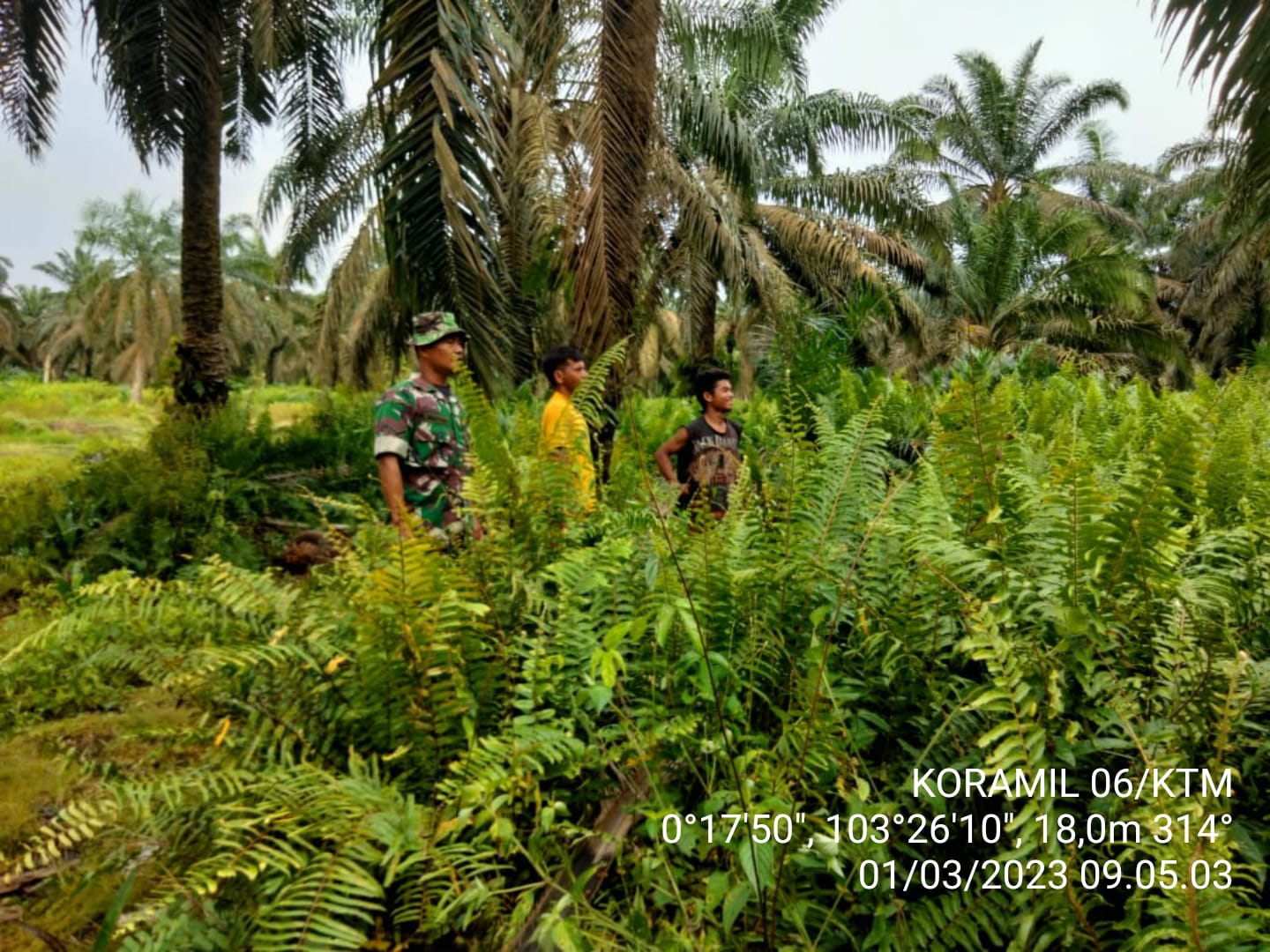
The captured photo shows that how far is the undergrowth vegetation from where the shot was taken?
136 centimetres

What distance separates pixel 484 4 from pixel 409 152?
1.68 meters

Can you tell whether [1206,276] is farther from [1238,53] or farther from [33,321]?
[33,321]

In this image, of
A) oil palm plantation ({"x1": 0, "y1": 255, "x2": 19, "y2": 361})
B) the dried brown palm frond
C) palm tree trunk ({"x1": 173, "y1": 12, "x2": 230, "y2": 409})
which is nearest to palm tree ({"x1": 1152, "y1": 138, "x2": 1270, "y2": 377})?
the dried brown palm frond

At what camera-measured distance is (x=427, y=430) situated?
3682 mm

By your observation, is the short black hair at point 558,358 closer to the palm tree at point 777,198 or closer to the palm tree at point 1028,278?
the palm tree at point 777,198

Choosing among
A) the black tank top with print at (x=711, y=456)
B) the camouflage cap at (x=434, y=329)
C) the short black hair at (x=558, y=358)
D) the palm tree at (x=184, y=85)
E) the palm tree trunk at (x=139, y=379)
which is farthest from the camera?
the palm tree trunk at (x=139, y=379)

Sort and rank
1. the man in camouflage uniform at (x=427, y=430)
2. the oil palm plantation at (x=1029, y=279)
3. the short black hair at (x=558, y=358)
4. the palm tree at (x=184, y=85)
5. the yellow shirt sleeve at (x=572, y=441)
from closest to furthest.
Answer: the yellow shirt sleeve at (x=572, y=441)
the man in camouflage uniform at (x=427, y=430)
the short black hair at (x=558, y=358)
the palm tree at (x=184, y=85)
the oil palm plantation at (x=1029, y=279)

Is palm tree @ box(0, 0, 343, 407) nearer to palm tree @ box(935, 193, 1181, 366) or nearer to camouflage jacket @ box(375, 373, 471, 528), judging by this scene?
camouflage jacket @ box(375, 373, 471, 528)

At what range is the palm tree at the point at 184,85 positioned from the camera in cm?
741

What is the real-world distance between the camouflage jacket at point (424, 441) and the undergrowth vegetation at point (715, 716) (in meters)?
1.32

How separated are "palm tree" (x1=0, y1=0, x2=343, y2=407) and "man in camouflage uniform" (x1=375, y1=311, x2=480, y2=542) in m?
5.52

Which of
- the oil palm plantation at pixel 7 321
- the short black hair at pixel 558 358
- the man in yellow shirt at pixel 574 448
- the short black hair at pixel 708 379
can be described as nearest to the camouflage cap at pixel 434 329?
the short black hair at pixel 558 358

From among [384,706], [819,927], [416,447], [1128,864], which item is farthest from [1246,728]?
[416,447]

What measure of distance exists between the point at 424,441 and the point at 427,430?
0.16 ft
